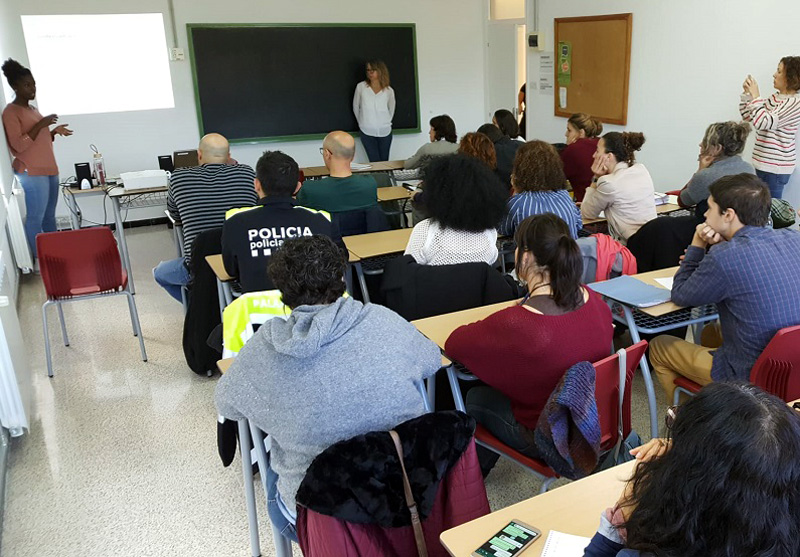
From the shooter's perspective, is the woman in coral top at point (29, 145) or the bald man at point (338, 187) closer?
the bald man at point (338, 187)

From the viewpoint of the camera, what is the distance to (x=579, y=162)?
495 cm

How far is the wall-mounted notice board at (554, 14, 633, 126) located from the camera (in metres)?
6.72

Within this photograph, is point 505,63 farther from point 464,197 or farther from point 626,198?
point 464,197

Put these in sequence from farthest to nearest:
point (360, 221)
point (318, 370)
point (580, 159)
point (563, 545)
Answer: point (580, 159) < point (360, 221) < point (318, 370) < point (563, 545)

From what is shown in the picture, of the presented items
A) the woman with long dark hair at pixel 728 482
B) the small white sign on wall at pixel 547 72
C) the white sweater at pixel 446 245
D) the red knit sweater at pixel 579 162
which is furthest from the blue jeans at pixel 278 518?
the small white sign on wall at pixel 547 72

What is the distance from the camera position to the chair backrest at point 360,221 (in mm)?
4070

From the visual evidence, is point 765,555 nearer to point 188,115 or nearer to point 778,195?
point 778,195

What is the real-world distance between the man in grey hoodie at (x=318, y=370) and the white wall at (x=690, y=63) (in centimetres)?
492

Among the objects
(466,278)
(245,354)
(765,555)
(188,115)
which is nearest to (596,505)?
(765,555)

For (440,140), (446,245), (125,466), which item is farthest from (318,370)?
(440,140)

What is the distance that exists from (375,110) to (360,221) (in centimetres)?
423

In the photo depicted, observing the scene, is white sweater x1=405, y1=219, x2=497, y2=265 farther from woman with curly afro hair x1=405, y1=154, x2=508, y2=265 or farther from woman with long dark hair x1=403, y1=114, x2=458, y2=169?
woman with long dark hair x1=403, y1=114, x2=458, y2=169

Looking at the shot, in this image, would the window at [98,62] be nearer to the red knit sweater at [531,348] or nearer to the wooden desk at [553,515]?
the red knit sweater at [531,348]

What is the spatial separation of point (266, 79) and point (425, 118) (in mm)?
2097
